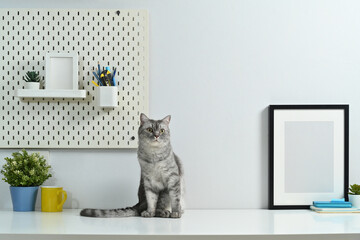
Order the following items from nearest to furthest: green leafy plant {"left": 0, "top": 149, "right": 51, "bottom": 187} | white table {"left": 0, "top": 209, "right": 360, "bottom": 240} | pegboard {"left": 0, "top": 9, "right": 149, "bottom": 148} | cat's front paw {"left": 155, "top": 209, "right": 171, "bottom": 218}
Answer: white table {"left": 0, "top": 209, "right": 360, "bottom": 240} → cat's front paw {"left": 155, "top": 209, "right": 171, "bottom": 218} → green leafy plant {"left": 0, "top": 149, "right": 51, "bottom": 187} → pegboard {"left": 0, "top": 9, "right": 149, "bottom": 148}

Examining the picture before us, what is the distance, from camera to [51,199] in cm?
180

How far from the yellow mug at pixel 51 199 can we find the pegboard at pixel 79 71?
185 millimetres

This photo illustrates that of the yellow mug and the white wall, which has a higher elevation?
the white wall

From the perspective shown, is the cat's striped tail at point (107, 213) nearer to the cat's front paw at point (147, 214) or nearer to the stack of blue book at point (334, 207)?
the cat's front paw at point (147, 214)

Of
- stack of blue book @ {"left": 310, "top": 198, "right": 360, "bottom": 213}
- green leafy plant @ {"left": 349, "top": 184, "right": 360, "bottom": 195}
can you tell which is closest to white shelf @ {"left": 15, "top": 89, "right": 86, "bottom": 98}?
stack of blue book @ {"left": 310, "top": 198, "right": 360, "bottom": 213}

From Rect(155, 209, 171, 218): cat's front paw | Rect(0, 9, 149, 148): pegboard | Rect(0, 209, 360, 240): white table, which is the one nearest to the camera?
Rect(0, 209, 360, 240): white table

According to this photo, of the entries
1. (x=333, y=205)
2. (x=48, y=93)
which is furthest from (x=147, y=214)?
(x=333, y=205)

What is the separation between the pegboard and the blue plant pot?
0.62 feet

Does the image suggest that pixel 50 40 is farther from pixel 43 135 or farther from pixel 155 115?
pixel 155 115

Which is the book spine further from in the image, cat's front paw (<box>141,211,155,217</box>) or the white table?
cat's front paw (<box>141,211,155,217</box>)

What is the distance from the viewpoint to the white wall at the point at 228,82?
6.26ft

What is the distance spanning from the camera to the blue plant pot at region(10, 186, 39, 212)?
1786mm

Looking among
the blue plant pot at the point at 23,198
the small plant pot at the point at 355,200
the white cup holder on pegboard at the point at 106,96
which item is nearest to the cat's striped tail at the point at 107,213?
the blue plant pot at the point at 23,198

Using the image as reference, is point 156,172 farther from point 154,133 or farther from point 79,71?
point 79,71
